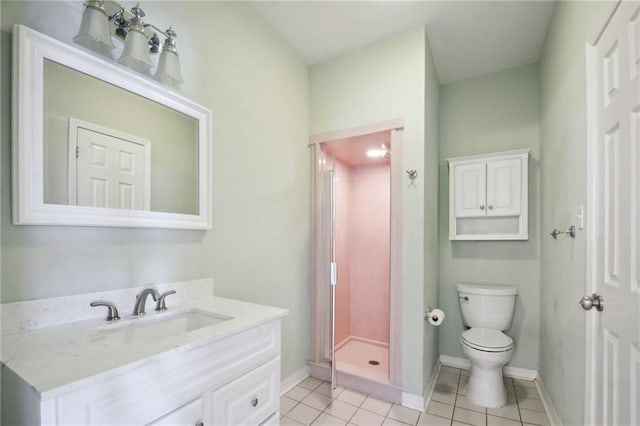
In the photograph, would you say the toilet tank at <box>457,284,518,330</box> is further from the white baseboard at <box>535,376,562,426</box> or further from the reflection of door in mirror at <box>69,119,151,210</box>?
the reflection of door in mirror at <box>69,119,151,210</box>

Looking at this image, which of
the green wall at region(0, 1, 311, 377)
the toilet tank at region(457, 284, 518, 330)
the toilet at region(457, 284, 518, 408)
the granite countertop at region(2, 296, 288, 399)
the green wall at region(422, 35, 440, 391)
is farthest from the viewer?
the toilet tank at region(457, 284, 518, 330)

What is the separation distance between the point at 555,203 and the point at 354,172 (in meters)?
1.82

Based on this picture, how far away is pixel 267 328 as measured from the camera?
4.17 ft

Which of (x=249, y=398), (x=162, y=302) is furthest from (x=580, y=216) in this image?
(x=162, y=302)

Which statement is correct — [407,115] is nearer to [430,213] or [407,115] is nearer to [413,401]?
[430,213]

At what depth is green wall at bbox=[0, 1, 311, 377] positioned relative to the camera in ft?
3.38

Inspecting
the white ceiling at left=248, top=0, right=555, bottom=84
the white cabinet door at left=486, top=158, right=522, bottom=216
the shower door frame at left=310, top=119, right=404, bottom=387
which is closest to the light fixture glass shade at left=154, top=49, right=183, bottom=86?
the white ceiling at left=248, top=0, right=555, bottom=84

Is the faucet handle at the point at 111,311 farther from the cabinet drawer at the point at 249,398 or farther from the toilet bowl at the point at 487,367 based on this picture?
the toilet bowl at the point at 487,367

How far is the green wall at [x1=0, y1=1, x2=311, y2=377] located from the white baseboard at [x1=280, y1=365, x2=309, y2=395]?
0.05 meters

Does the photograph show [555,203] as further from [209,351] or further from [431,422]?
[209,351]

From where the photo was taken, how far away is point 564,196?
5.62 feet

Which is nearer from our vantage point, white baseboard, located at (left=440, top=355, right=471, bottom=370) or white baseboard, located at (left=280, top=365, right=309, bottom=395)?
white baseboard, located at (left=280, top=365, right=309, bottom=395)

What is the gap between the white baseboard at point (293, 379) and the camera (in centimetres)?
216

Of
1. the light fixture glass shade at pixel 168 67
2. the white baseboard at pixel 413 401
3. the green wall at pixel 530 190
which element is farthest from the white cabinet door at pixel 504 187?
the light fixture glass shade at pixel 168 67
